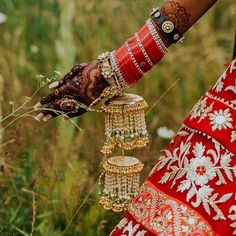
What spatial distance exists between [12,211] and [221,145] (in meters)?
1.01

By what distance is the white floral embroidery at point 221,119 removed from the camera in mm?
1295

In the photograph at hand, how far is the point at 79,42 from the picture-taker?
2887 millimetres

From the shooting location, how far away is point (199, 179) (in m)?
1.29

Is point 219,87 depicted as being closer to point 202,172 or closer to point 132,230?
point 202,172

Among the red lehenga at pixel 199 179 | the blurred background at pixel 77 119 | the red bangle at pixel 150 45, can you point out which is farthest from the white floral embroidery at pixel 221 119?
the blurred background at pixel 77 119

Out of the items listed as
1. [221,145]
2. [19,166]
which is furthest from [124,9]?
[221,145]

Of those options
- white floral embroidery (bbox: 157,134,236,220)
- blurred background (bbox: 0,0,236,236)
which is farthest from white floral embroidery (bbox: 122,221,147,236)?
blurred background (bbox: 0,0,236,236)

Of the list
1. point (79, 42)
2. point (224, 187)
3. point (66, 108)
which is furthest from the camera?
point (79, 42)

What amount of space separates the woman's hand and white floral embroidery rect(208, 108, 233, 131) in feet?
0.75

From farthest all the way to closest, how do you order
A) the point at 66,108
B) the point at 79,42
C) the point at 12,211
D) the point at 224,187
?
the point at 79,42 < the point at 12,211 < the point at 66,108 < the point at 224,187

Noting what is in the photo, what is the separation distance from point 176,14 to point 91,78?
0.20 metres

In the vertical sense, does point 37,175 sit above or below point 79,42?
below

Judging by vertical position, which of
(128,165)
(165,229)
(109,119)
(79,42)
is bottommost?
(165,229)

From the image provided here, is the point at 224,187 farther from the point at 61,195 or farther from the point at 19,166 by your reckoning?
the point at 19,166
